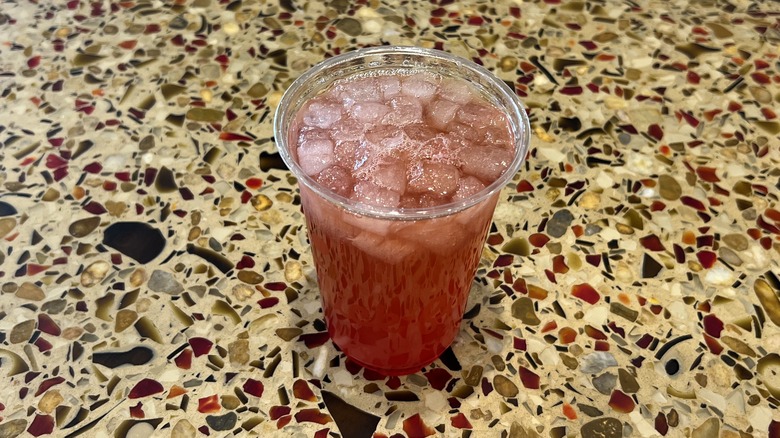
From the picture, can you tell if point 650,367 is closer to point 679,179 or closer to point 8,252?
point 679,179

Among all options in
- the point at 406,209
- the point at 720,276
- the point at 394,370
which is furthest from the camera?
the point at 720,276

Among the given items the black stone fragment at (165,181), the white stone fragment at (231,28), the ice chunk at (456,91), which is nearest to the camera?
the ice chunk at (456,91)

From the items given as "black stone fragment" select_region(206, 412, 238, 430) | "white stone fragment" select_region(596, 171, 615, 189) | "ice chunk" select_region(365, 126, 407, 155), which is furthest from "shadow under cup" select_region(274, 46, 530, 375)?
"white stone fragment" select_region(596, 171, 615, 189)

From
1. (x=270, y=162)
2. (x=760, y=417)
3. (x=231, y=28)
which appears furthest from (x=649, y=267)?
(x=231, y=28)

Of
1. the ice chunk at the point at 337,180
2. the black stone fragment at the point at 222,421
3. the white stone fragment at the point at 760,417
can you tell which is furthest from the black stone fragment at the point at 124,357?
the white stone fragment at the point at 760,417

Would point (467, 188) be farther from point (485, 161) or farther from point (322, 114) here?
point (322, 114)

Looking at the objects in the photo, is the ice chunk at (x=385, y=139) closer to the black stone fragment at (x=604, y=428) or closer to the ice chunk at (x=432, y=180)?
the ice chunk at (x=432, y=180)

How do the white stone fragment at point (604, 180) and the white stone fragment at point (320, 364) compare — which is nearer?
the white stone fragment at point (320, 364)

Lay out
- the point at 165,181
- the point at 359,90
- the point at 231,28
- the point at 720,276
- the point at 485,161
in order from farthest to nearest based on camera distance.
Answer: the point at 231,28 → the point at 165,181 → the point at 720,276 → the point at 359,90 → the point at 485,161
